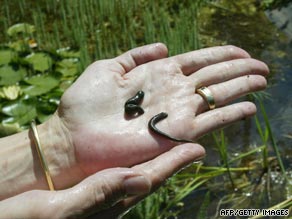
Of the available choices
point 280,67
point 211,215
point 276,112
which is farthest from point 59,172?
point 280,67

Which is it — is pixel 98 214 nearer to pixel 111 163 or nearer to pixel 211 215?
pixel 111 163

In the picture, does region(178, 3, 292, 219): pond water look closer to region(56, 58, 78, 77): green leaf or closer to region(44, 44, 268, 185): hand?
region(44, 44, 268, 185): hand

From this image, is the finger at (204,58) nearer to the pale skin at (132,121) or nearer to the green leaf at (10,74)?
the pale skin at (132,121)

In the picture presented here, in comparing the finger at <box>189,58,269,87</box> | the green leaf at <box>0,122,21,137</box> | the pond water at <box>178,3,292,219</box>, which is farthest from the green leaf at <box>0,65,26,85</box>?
the finger at <box>189,58,269,87</box>

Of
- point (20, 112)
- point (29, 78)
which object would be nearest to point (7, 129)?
point (20, 112)

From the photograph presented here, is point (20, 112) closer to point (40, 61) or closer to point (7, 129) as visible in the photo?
point (7, 129)

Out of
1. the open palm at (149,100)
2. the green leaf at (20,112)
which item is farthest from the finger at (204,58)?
the green leaf at (20,112)
